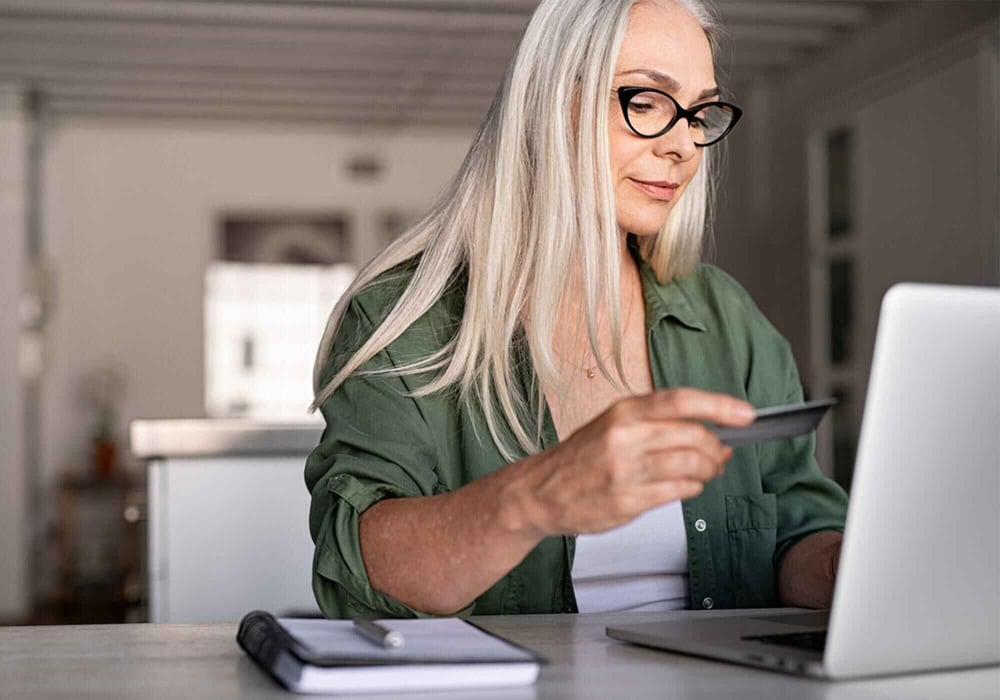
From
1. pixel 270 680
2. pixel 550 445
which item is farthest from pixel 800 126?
pixel 270 680

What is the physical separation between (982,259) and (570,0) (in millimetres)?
4063

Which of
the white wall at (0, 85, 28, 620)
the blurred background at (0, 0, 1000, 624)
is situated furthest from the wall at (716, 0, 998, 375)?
the white wall at (0, 85, 28, 620)

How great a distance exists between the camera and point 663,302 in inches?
71.1

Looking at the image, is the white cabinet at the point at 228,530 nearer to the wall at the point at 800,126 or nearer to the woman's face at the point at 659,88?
the woman's face at the point at 659,88

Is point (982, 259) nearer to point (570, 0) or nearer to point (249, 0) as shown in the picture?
point (249, 0)

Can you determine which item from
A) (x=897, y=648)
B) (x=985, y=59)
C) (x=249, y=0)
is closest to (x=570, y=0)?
(x=897, y=648)

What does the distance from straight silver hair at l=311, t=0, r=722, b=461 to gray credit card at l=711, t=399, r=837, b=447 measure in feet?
1.99

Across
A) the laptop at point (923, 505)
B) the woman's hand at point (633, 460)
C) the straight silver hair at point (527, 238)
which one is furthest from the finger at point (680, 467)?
the straight silver hair at point (527, 238)

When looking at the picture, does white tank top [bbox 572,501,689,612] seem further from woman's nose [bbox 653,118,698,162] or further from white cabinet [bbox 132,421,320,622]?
white cabinet [bbox 132,421,320,622]

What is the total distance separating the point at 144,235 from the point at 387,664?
26.5 ft

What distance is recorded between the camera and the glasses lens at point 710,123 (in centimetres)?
167

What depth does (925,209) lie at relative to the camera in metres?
5.61

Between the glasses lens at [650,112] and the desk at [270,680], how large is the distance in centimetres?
66

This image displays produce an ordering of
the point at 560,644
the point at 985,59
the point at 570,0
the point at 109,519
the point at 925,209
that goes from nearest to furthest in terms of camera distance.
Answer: the point at 560,644 → the point at 570,0 → the point at 985,59 → the point at 925,209 → the point at 109,519
